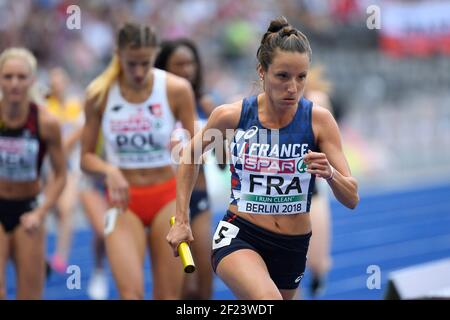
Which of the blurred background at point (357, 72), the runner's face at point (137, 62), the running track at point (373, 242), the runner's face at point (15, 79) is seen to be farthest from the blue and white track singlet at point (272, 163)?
the blurred background at point (357, 72)

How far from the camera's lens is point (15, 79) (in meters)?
7.00

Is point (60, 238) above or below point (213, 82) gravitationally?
below

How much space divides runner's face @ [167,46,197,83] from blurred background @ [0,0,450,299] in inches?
172

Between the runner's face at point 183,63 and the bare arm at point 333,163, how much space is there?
2527 millimetres

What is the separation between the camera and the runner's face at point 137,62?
257 inches

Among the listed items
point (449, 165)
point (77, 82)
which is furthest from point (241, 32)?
point (449, 165)

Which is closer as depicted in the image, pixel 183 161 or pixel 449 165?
pixel 183 161

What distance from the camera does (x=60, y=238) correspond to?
35.3ft

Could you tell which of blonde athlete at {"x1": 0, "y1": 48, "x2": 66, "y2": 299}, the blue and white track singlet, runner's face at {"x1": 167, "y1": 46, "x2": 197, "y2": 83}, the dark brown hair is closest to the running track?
blonde athlete at {"x1": 0, "y1": 48, "x2": 66, "y2": 299}

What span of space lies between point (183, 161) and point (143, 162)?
149cm

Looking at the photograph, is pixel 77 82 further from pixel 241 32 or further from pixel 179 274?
pixel 179 274

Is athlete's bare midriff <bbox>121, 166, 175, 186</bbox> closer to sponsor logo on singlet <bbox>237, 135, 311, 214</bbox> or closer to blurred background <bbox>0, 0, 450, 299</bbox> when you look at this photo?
sponsor logo on singlet <bbox>237, 135, 311, 214</bbox>

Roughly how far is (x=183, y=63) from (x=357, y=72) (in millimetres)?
12101

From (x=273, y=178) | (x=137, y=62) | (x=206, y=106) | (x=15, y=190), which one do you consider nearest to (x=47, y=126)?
(x=15, y=190)
